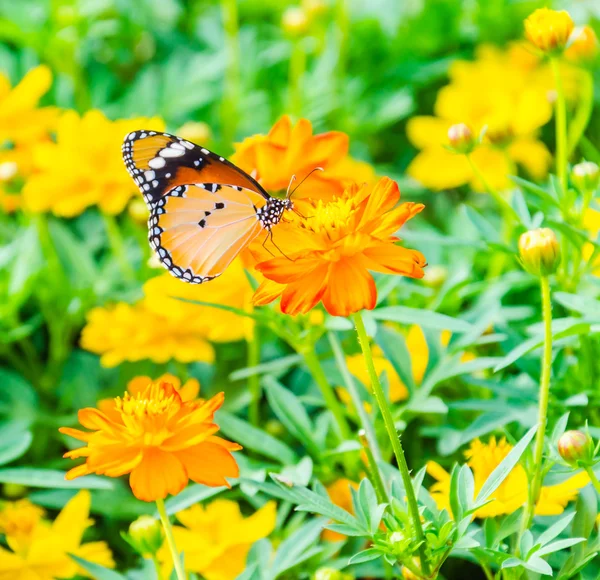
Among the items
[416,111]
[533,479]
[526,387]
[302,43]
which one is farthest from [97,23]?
[533,479]

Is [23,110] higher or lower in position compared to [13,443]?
higher

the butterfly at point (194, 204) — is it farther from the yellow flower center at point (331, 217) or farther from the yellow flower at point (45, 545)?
the yellow flower at point (45, 545)

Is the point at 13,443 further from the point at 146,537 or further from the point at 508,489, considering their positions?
the point at 508,489

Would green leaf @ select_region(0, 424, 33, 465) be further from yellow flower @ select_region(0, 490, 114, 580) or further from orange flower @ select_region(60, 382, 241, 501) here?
orange flower @ select_region(60, 382, 241, 501)

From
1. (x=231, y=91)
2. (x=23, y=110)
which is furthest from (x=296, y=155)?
(x=231, y=91)

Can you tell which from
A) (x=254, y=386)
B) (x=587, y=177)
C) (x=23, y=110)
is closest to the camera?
(x=587, y=177)

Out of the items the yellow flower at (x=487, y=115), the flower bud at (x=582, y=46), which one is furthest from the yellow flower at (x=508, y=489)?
the yellow flower at (x=487, y=115)

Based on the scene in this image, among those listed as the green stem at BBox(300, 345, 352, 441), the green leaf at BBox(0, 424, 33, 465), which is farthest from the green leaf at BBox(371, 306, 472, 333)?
the green leaf at BBox(0, 424, 33, 465)

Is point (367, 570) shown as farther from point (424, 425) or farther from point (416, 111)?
point (416, 111)
